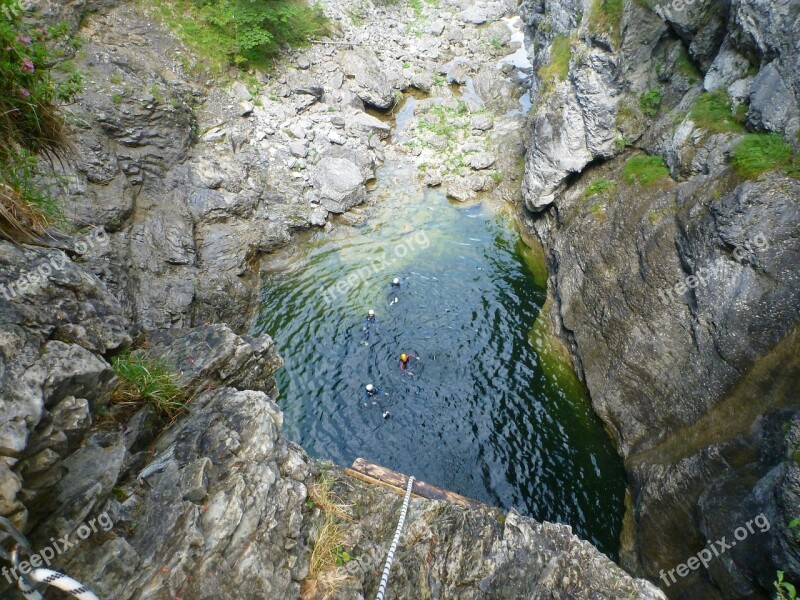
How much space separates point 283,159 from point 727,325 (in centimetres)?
2159

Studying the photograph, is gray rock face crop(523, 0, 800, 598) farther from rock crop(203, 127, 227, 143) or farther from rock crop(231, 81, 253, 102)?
rock crop(231, 81, 253, 102)

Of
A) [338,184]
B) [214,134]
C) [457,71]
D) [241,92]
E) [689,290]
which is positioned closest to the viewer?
[689,290]

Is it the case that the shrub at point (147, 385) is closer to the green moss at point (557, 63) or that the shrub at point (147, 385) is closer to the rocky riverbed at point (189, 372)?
the rocky riverbed at point (189, 372)

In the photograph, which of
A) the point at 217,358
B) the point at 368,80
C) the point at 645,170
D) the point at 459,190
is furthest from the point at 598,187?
the point at 368,80

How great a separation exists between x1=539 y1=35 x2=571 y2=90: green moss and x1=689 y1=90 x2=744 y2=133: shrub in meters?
7.26

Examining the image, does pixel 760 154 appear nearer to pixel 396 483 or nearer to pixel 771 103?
pixel 771 103

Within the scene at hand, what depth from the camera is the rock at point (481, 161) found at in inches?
1080

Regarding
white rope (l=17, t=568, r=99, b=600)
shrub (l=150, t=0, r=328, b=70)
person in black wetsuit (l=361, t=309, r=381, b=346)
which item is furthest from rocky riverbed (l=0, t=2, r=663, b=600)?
person in black wetsuit (l=361, t=309, r=381, b=346)

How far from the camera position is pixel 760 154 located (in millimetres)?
12039

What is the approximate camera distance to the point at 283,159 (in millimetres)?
24297

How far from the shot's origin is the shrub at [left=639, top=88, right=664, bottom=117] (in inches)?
695

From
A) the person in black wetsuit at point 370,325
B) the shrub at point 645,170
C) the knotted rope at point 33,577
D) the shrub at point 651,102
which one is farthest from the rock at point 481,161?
the knotted rope at point 33,577

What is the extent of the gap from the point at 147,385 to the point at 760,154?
52.5 ft

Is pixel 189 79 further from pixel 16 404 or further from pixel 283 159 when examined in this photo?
pixel 16 404
